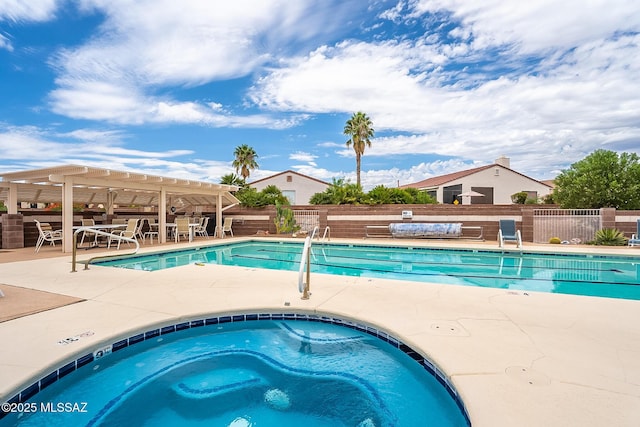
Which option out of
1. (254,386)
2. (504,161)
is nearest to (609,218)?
(254,386)

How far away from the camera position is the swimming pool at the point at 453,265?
7.02m

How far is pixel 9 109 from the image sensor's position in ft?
63.6

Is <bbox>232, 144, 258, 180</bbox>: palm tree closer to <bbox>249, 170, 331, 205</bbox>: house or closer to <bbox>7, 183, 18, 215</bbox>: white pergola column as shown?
<bbox>249, 170, 331, 205</bbox>: house

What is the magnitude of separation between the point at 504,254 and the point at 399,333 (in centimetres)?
911

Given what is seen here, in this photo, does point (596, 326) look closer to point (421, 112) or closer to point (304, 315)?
point (304, 315)

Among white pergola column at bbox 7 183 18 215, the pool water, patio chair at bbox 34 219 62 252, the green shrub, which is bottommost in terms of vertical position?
the pool water

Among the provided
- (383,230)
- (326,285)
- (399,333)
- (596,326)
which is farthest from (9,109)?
(596,326)

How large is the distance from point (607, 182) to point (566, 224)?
3026 mm

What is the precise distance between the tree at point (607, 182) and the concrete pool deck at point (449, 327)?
42.2 feet

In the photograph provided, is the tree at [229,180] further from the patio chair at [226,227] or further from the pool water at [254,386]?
the pool water at [254,386]

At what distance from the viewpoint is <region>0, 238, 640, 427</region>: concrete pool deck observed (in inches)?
90.6

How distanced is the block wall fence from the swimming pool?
3.15 meters

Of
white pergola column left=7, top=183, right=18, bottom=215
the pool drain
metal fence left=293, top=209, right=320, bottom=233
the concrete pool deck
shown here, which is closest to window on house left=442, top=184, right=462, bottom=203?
metal fence left=293, top=209, right=320, bottom=233

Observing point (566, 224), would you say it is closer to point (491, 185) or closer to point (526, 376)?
point (491, 185)
